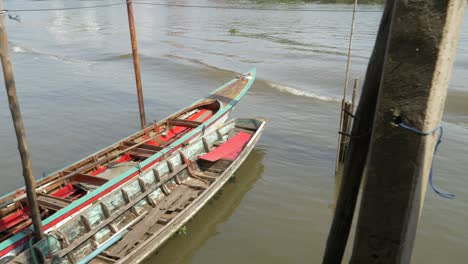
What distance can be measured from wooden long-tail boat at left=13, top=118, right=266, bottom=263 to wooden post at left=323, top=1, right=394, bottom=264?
4.38m

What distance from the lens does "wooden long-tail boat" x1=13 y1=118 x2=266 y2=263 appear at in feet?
21.4

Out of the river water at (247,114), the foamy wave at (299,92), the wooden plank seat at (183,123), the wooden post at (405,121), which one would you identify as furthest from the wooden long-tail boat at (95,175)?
the foamy wave at (299,92)

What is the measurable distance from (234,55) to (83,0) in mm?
56021

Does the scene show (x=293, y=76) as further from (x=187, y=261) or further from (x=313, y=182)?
(x=187, y=261)

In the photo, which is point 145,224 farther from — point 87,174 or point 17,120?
point 17,120

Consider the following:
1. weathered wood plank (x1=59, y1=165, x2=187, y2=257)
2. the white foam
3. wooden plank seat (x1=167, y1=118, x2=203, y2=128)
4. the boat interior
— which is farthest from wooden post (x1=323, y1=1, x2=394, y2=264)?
the white foam

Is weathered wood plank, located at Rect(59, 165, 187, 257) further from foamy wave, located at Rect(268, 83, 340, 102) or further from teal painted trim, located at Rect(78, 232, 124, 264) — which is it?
foamy wave, located at Rect(268, 83, 340, 102)

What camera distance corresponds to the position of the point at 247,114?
15992 millimetres

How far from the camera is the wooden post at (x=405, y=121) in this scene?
221 cm

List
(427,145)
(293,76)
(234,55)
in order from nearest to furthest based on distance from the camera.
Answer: (427,145) < (293,76) < (234,55)

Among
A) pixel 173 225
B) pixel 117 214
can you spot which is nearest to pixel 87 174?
pixel 117 214

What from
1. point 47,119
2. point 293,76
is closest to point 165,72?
point 293,76

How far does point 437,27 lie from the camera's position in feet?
7.15

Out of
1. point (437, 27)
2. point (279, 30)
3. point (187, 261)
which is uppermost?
point (437, 27)
